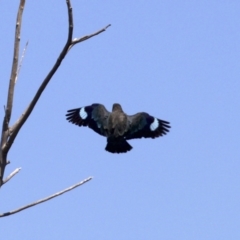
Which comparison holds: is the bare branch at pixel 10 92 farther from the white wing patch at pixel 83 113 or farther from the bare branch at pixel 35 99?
the white wing patch at pixel 83 113

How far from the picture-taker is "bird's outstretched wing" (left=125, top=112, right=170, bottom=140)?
9.06 metres

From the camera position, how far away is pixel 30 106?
3842mm

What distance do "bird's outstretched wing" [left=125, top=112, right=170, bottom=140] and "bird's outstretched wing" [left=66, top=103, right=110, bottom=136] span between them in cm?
33

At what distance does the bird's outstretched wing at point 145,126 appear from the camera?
906 cm

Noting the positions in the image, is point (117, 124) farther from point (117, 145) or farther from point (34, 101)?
point (34, 101)

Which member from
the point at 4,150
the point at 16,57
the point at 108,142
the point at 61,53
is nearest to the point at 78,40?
the point at 61,53

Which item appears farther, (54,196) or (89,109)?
(89,109)

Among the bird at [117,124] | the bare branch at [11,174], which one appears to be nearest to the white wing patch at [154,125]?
the bird at [117,124]

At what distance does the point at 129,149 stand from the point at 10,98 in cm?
533

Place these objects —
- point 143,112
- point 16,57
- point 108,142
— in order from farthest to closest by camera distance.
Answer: point 143,112 → point 108,142 → point 16,57

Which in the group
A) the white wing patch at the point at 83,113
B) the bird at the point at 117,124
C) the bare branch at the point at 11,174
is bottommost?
the bare branch at the point at 11,174

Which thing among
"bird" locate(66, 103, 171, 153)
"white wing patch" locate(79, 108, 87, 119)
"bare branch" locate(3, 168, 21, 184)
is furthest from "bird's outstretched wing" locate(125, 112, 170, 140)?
"bare branch" locate(3, 168, 21, 184)

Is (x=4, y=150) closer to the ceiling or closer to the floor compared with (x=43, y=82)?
closer to the floor

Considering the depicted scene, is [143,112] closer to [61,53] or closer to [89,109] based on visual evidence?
[89,109]
